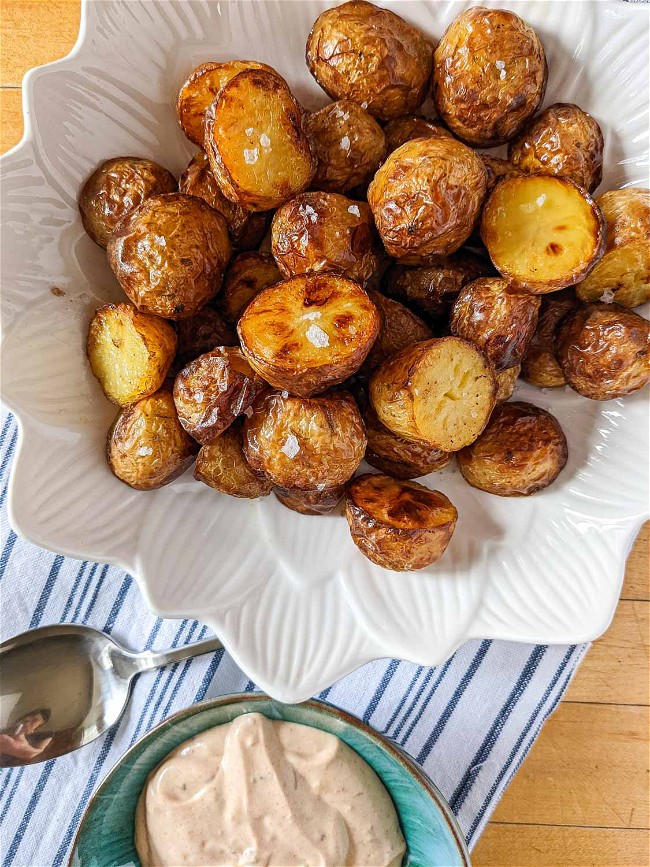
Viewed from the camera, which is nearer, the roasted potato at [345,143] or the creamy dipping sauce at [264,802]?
the roasted potato at [345,143]

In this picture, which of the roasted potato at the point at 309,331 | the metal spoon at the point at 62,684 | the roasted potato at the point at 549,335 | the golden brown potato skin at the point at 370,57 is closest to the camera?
the roasted potato at the point at 309,331

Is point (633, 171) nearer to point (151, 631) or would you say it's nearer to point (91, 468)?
point (91, 468)

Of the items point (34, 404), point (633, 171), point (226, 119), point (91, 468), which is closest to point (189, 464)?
point (91, 468)

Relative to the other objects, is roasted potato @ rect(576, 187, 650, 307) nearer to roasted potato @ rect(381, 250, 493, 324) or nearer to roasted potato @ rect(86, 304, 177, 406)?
roasted potato @ rect(381, 250, 493, 324)

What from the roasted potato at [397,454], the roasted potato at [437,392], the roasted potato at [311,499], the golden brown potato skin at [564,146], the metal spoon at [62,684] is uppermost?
the golden brown potato skin at [564,146]

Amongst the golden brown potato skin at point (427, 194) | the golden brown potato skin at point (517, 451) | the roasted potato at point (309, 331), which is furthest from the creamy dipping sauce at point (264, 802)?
the golden brown potato skin at point (427, 194)

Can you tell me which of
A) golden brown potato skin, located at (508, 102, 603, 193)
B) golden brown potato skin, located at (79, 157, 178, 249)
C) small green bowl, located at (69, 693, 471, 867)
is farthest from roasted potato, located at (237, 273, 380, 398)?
small green bowl, located at (69, 693, 471, 867)

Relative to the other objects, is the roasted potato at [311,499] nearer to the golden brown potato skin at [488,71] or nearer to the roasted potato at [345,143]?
the roasted potato at [345,143]
